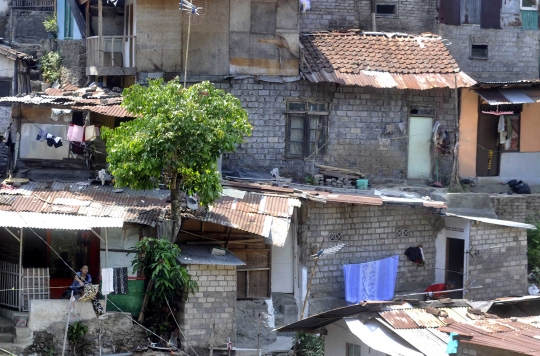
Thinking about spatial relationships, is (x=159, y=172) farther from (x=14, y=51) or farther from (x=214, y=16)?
(x=14, y=51)

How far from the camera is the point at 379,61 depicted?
70.3 feet

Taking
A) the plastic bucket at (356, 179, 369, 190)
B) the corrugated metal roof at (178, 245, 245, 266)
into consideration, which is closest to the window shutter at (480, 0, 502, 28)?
the plastic bucket at (356, 179, 369, 190)

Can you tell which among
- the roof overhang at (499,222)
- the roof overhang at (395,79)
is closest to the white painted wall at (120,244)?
the roof overhang at (395,79)

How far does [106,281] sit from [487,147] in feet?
35.7

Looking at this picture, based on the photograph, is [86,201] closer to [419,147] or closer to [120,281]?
[120,281]

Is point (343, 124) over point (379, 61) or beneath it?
beneath

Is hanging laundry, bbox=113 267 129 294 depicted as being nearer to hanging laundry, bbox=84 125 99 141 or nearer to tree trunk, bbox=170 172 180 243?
tree trunk, bbox=170 172 180 243

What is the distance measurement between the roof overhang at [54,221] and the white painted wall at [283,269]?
12.6 feet

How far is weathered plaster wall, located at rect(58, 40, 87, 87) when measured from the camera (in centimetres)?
2366

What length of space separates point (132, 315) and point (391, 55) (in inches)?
353

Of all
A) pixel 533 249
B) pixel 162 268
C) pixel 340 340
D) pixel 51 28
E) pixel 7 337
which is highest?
pixel 51 28

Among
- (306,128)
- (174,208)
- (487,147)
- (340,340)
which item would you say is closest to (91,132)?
(174,208)

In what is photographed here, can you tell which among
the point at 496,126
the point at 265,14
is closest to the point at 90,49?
the point at 265,14

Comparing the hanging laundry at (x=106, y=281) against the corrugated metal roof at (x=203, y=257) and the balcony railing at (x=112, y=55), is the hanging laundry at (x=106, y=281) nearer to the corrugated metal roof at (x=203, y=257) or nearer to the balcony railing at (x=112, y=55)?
the corrugated metal roof at (x=203, y=257)
